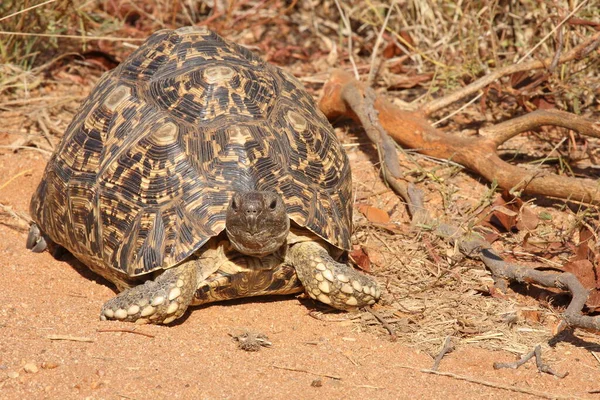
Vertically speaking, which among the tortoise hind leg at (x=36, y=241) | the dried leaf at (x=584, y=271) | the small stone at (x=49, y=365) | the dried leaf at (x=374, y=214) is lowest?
the tortoise hind leg at (x=36, y=241)

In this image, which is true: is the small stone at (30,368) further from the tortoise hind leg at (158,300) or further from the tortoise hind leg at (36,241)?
the tortoise hind leg at (36,241)

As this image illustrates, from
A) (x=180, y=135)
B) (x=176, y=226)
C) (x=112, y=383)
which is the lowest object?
(x=112, y=383)

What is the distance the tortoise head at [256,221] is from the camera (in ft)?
12.5

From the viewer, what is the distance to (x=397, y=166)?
552 centimetres

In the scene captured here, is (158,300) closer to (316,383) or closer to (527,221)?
(316,383)

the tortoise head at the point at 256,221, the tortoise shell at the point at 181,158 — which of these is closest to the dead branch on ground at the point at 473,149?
the tortoise shell at the point at 181,158

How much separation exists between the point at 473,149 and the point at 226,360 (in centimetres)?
261

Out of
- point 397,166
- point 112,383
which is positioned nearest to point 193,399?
point 112,383

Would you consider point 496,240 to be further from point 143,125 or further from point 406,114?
point 143,125

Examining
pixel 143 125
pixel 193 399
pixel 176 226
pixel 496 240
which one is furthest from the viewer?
pixel 496 240

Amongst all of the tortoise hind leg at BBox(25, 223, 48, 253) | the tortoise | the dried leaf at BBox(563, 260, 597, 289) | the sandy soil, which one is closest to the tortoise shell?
the tortoise

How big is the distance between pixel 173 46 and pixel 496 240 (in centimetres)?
227

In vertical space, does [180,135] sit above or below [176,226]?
above

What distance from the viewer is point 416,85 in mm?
6898
